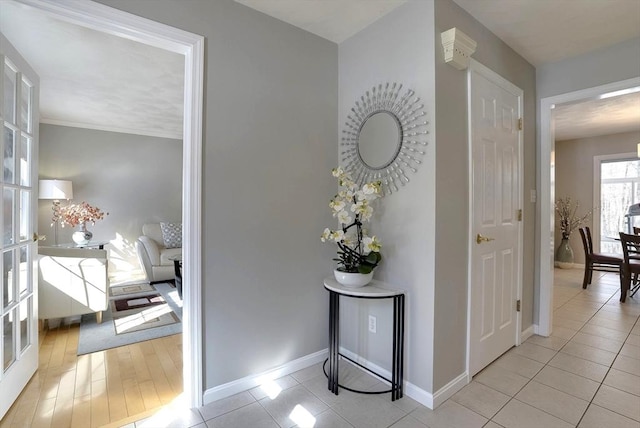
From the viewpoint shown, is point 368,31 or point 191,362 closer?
point 191,362

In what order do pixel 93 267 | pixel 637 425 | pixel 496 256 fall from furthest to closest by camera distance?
pixel 93 267 < pixel 496 256 < pixel 637 425

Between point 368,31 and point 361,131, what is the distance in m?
0.68

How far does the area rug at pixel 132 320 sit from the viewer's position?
2615mm

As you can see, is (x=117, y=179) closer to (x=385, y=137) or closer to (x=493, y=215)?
(x=385, y=137)

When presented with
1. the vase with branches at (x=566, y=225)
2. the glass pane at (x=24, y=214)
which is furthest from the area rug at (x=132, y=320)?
the vase with branches at (x=566, y=225)

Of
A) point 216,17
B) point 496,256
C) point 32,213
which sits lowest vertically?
point 496,256

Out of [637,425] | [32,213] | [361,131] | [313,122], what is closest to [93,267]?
[32,213]

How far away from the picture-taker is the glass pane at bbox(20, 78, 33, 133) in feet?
6.04

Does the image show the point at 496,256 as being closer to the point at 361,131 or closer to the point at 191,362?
the point at 361,131

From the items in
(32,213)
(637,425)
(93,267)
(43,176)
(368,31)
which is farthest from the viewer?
(43,176)

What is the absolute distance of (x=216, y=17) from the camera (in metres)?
1.79

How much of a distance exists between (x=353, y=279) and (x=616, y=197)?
611cm

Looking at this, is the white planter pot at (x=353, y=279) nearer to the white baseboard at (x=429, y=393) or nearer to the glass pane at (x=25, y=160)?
the white baseboard at (x=429, y=393)

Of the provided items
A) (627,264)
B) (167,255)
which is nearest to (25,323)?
(167,255)
